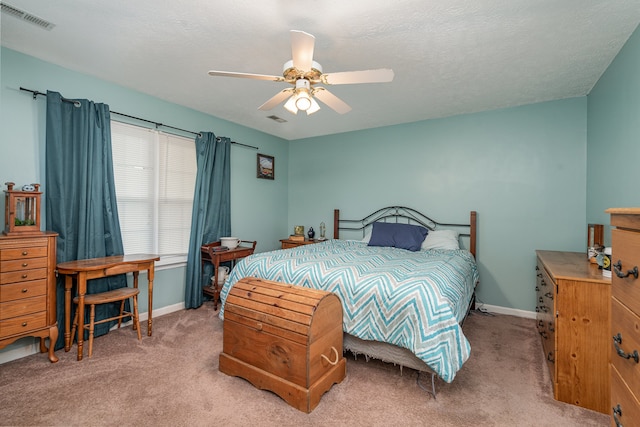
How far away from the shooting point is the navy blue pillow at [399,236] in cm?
387

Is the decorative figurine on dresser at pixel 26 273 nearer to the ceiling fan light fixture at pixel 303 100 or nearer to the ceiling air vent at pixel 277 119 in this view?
the ceiling fan light fixture at pixel 303 100

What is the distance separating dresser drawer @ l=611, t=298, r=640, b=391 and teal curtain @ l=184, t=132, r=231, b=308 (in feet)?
12.4

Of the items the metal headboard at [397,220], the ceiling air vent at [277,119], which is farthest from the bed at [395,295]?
the ceiling air vent at [277,119]

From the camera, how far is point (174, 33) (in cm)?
224

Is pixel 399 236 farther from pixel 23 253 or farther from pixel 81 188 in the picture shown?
pixel 23 253

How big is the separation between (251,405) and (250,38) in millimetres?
2538

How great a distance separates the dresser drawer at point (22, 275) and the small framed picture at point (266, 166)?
301cm

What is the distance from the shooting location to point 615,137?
251 cm

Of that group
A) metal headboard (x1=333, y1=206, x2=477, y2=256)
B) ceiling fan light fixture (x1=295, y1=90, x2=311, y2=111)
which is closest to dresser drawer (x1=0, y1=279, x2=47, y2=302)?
ceiling fan light fixture (x1=295, y1=90, x2=311, y2=111)

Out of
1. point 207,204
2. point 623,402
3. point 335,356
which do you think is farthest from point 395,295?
point 207,204

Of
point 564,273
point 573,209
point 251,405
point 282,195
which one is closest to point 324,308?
point 251,405

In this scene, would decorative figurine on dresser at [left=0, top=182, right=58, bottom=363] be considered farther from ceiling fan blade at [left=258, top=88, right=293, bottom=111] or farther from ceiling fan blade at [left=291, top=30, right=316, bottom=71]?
ceiling fan blade at [left=291, top=30, right=316, bottom=71]

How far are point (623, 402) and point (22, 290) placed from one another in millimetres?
3418

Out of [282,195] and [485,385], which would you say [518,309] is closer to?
[485,385]
